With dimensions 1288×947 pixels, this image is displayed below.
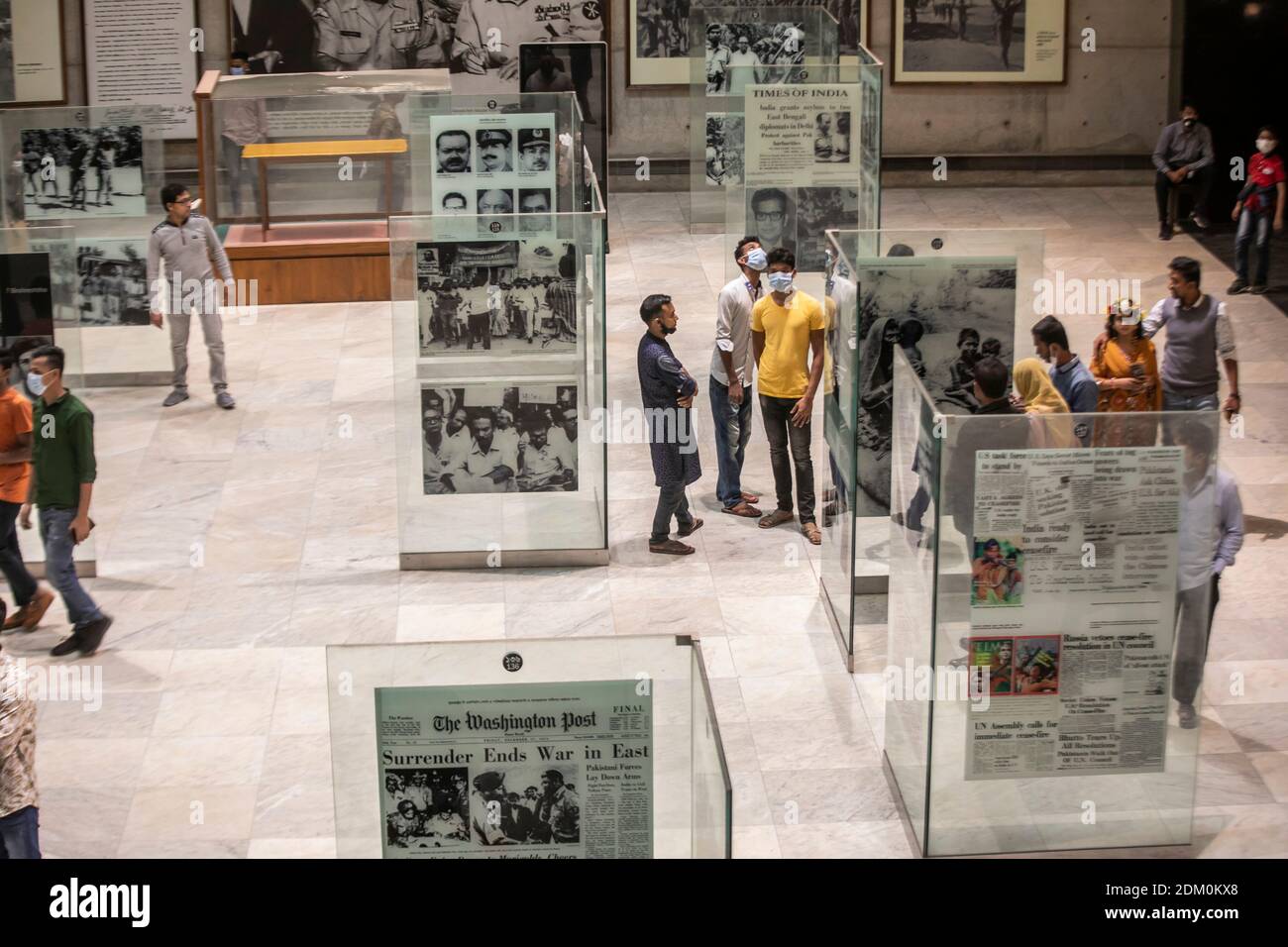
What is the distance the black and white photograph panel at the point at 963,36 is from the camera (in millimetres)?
22453

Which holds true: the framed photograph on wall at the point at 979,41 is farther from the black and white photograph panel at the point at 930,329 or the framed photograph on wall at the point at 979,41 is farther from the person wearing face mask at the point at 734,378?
the black and white photograph panel at the point at 930,329

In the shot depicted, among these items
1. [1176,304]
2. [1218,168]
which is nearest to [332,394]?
[1176,304]

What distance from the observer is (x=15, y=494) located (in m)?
11.7

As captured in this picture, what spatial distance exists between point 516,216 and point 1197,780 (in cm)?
525

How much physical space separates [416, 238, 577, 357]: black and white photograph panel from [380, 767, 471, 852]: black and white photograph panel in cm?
573

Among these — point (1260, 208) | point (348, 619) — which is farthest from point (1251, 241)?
point (348, 619)

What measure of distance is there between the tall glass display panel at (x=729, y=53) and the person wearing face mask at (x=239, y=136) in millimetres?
4236

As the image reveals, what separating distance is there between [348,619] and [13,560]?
1988 mm

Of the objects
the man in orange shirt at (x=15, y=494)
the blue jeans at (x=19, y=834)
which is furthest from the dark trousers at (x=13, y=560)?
the blue jeans at (x=19, y=834)

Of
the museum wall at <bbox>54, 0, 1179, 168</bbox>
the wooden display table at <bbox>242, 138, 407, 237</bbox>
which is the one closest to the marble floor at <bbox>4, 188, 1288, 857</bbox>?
the wooden display table at <bbox>242, 138, 407, 237</bbox>

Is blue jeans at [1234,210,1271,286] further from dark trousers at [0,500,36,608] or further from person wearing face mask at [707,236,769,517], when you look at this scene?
dark trousers at [0,500,36,608]

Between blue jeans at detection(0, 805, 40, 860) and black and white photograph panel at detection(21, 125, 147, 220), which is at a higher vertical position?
black and white photograph panel at detection(21, 125, 147, 220)

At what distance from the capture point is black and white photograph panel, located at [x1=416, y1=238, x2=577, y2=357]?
40.6 feet

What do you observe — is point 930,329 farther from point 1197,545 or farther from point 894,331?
point 1197,545
